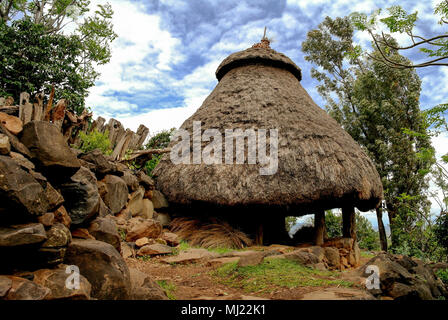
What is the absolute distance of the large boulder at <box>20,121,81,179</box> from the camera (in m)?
2.47

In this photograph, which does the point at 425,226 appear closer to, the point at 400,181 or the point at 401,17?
the point at 400,181

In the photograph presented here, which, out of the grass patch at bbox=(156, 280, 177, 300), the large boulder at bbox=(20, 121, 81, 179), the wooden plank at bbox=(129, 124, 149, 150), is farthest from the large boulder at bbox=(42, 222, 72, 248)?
the wooden plank at bbox=(129, 124, 149, 150)

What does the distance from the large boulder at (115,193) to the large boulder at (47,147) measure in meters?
2.27

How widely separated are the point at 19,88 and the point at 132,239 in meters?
8.93

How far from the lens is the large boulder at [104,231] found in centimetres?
312

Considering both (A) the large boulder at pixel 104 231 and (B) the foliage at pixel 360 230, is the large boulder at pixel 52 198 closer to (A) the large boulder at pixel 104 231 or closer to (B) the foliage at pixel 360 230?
(A) the large boulder at pixel 104 231

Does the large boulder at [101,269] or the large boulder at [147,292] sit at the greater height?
the large boulder at [101,269]

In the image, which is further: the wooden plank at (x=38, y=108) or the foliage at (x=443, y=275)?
the foliage at (x=443, y=275)

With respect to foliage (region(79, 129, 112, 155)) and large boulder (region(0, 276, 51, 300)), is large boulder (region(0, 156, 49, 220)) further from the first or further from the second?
foliage (region(79, 129, 112, 155))

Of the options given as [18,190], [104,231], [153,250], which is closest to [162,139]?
[153,250]

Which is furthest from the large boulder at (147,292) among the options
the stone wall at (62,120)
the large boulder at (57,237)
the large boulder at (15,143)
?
the stone wall at (62,120)

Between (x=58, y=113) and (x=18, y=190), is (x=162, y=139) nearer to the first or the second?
→ (x=58, y=113)

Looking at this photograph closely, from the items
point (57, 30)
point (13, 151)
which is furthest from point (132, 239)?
point (57, 30)

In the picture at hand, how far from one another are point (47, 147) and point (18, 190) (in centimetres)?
59
